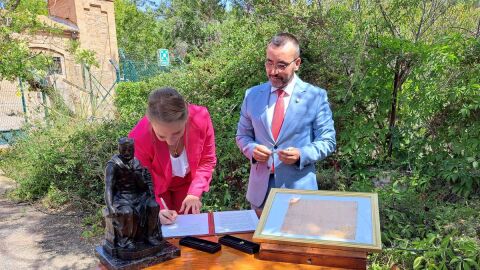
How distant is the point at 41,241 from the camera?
4379 millimetres

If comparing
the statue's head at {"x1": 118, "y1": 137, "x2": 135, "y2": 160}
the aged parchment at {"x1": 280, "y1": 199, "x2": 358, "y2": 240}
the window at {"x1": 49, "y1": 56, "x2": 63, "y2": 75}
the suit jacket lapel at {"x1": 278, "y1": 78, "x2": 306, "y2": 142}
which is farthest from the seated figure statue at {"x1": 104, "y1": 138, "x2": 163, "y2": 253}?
the window at {"x1": 49, "y1": 56, "x2": 63, "y2": 75}

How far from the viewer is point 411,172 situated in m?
3.90

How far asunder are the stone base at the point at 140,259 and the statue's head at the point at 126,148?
1.28 ft

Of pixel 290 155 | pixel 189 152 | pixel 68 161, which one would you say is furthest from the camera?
pixel 68 161

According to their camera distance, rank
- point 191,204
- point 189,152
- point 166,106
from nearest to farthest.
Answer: point 166,106
point 191,204
point 189,152

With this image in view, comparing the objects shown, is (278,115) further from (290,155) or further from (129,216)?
(129,216)

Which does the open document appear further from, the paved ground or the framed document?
the paved ground

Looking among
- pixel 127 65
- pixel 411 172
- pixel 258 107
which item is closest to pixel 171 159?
pixel 258 107

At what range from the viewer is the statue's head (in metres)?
1.40

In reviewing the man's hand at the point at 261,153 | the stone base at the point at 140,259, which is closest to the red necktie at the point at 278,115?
the man's hand at the point at 261,153

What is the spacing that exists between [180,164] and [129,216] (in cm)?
84

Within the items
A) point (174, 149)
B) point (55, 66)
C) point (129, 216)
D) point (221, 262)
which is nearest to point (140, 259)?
point (129, 216)

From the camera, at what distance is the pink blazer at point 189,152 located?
2.03 meters

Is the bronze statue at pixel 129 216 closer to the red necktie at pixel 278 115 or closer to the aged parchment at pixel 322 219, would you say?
the aged parchment at pixel 322 219
